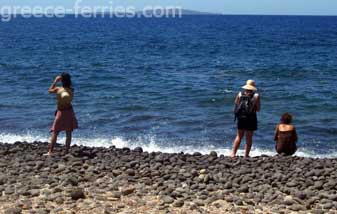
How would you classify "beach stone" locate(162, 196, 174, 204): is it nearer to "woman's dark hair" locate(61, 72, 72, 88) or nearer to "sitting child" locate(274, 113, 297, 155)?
"woman's dark hair" locate(61, 72, 72, 88)

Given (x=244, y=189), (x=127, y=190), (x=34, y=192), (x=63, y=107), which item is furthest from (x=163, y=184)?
(x=63, y=107)

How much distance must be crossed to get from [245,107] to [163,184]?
116 inches

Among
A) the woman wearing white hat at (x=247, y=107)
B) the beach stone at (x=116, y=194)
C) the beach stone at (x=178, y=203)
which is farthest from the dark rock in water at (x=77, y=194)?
the woman wearing white hat at (x=247, y=107)

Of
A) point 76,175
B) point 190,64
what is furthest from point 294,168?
point 190,64

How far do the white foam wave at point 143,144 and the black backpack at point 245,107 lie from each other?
2.23 meters

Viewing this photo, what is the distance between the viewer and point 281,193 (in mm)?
8195

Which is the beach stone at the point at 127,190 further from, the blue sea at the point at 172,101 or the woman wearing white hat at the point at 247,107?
the blue sea at the point at 172,101

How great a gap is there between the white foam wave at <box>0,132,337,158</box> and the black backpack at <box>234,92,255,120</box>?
2231mm

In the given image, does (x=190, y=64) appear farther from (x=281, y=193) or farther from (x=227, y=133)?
(x=281, y=193)

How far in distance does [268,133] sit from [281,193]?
7.18 meters

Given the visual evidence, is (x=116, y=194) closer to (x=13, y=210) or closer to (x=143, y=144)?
(x=13, y=210)

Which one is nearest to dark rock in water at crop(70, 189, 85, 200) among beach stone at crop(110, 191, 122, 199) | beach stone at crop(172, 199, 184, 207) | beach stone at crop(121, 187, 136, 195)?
beach stone at crop(110, 191, 122, 199)

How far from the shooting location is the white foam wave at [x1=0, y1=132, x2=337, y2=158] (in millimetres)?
13466

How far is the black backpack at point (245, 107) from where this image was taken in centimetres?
1074
